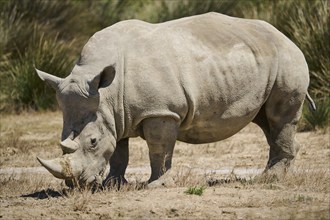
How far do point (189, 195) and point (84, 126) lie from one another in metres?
1.17

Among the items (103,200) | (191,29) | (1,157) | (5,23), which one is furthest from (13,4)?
(103,200)

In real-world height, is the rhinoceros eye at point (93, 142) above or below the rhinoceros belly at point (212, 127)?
above

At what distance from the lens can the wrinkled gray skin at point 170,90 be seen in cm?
861

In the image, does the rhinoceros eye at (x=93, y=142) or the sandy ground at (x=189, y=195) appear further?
the rhinoceros eye at (x=93, y=142)

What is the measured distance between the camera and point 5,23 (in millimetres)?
17438

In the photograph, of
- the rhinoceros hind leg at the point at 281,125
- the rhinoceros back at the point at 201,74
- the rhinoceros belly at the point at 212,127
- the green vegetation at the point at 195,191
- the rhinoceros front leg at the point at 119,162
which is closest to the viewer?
the green vegetation at the point at 195,191

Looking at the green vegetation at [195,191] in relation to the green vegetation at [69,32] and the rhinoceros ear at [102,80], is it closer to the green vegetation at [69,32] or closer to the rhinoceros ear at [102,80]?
the rhinoceros ear at [102,80]

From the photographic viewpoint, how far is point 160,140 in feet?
29.0

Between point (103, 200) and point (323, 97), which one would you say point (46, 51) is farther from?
point (103, 200)

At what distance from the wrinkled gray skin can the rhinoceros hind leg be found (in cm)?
1

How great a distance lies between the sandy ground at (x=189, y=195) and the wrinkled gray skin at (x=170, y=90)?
381mm

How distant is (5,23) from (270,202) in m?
10.5

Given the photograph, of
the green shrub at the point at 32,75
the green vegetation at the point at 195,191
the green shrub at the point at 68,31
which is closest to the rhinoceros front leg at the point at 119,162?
the green vegetation at the point at 195,191

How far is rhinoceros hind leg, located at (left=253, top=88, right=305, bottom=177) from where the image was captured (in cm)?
962
